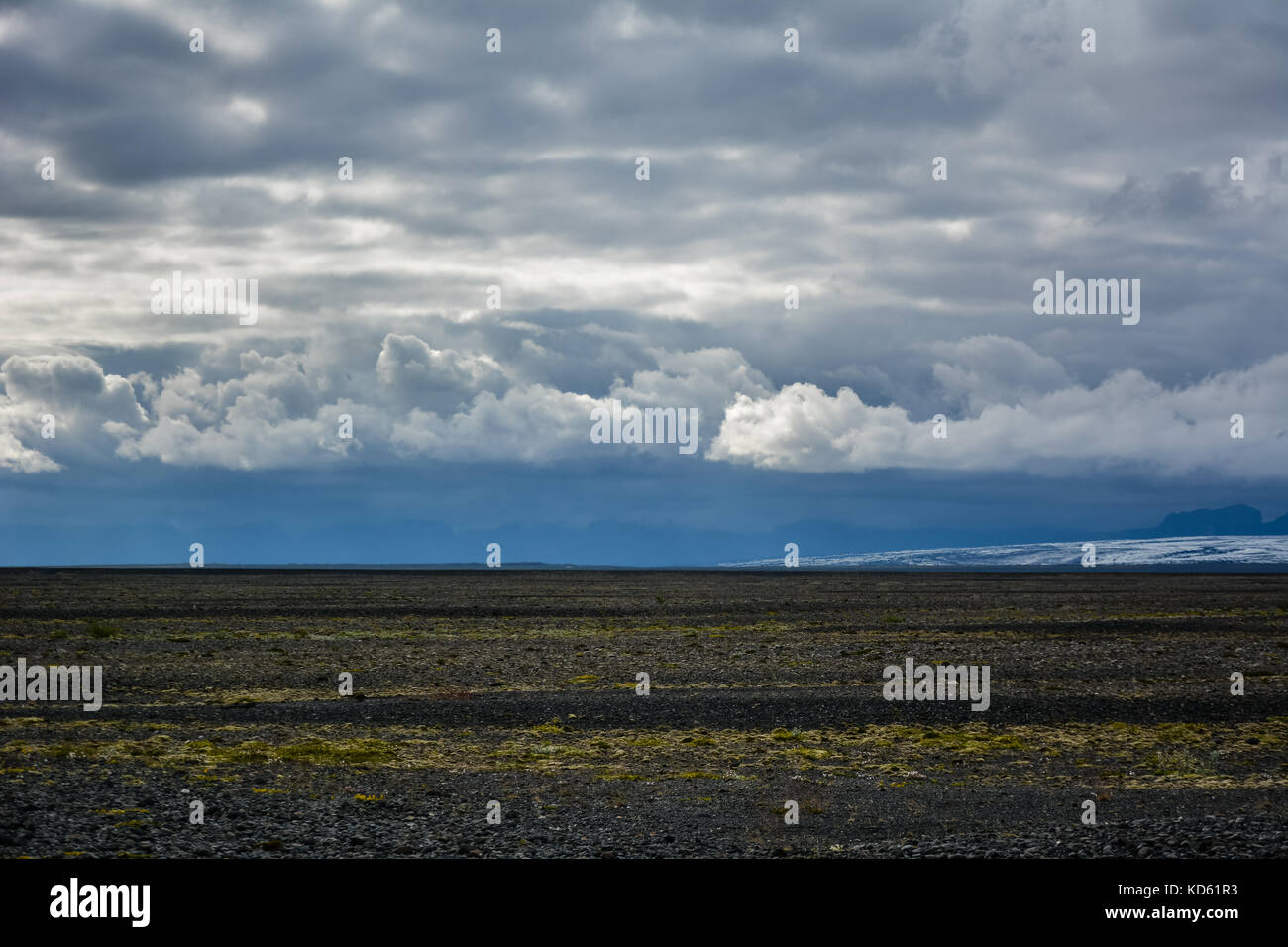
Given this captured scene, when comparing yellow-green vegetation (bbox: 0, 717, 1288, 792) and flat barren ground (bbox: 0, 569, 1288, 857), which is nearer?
flat barren ground (bbox: 0, 569, 1288, 857)

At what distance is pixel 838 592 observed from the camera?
108 m

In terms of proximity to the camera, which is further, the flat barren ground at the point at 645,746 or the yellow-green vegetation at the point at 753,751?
the yellow-green vegetation at the point at 753,751

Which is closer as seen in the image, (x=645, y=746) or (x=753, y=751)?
(x=753, y=751)

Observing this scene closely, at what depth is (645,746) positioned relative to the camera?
85.6 ft

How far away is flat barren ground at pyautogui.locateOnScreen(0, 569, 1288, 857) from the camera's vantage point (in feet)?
57.0

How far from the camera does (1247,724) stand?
1119 inches

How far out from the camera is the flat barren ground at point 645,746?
17.4m
